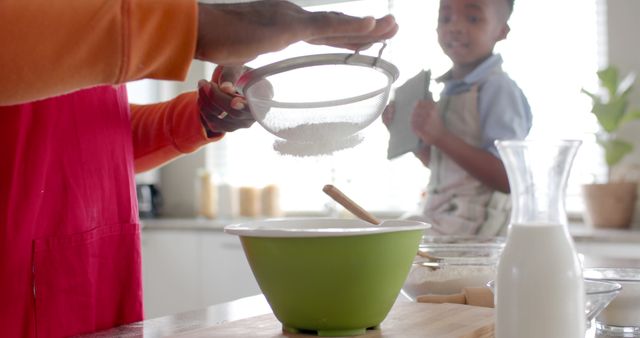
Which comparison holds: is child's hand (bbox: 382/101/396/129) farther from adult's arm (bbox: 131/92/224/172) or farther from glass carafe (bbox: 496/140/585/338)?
glass carafe (bbox: 496/140/585/338)

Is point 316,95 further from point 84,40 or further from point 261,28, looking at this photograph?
point 84,40

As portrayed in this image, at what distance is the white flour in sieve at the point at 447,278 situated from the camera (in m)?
1.11

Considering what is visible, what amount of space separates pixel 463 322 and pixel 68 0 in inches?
22.1

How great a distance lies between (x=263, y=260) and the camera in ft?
2.89

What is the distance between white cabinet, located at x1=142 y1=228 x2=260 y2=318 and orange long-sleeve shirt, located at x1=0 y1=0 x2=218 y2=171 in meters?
2.32

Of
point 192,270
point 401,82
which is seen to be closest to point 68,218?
point 401,82

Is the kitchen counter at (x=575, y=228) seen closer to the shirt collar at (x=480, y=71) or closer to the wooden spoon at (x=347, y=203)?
the shirt collar at (x=480, y=71)

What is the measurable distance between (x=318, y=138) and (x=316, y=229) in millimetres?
193

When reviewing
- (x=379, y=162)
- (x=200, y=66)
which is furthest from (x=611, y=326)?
(x=200, y=66)

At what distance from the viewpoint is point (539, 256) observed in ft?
2.36

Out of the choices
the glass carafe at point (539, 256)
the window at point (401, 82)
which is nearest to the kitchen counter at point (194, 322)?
the glass carafe at point (539, 256)

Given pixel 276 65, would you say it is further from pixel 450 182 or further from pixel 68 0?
pixel 450 182

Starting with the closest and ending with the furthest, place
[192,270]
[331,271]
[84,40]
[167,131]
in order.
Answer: [84,40] < [331,271] < [167,131] < [192,270]

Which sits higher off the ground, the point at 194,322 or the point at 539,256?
the point at 539,256
